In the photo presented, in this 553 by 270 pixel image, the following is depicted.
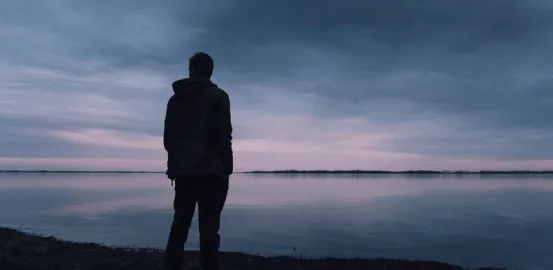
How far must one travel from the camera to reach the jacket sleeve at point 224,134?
16.6 ft

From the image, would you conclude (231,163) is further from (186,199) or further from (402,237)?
(402,237)

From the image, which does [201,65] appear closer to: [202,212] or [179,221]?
[202,212]

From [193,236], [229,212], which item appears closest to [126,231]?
[193,236]

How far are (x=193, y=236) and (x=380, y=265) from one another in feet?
37.4

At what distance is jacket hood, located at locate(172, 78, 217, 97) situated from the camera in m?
5.20

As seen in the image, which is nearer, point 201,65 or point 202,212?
point 202,212

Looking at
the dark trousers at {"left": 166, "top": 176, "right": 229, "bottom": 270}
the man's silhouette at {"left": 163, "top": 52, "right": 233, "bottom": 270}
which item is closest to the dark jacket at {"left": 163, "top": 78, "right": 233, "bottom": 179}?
the man's silhouette at {"left": 163, "top": 52, "right": 233, "bottom": 270}

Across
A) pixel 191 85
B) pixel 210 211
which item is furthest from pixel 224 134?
pixel 210 211

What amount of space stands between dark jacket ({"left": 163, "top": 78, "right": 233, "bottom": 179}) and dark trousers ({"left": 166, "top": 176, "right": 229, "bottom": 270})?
156 millimetres

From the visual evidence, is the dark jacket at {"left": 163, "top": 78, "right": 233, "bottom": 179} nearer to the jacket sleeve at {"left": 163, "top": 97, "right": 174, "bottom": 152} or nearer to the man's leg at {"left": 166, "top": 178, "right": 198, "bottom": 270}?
the jacket sleeve at {"left": 163, "top": 97, "right": 174, "bottom": 152}

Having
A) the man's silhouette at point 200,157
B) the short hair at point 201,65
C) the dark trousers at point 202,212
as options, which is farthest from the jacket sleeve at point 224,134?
the short hair at point 201,65

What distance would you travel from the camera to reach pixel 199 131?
506cm

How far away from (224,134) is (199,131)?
276 millimetres

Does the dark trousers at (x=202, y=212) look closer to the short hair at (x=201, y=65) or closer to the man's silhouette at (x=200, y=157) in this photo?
the man's silhouette at (x=200, y=157)
